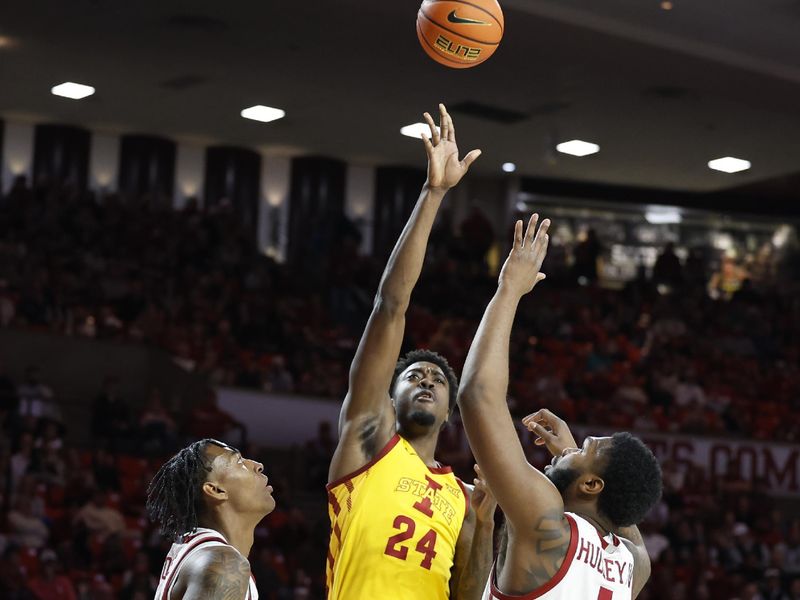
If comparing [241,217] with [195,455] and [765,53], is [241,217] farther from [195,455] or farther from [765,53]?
[195,455]

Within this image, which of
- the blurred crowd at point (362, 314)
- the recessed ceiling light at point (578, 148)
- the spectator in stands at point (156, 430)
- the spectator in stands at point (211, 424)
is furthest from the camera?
the recessed ceiling light at point (578, 148)

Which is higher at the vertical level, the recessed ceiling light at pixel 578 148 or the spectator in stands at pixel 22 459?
the recessed ceiling light at pixel 578 148

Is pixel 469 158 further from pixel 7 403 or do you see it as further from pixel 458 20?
pixel 7 403

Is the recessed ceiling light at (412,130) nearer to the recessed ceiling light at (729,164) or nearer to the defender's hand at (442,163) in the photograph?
the recessed ceiling light at (729,164)

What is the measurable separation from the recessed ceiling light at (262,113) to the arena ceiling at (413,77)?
0.61 feet

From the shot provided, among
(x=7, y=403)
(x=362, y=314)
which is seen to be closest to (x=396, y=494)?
(x=7, y=403)

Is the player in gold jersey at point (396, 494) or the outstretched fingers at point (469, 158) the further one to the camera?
the player in gold jersey at point (396, 494)

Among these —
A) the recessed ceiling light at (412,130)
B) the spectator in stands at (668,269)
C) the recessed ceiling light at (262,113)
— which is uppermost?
the recessed ceiling light at (262,113)

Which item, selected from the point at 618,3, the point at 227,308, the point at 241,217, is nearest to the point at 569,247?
the point at 241,217

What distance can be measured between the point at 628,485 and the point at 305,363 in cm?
1236

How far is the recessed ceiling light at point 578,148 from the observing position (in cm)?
1900

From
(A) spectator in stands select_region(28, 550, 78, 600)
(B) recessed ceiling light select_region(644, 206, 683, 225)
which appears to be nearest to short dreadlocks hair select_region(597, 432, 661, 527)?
(A) spectator in stands select_region(28, 550, 78, 600)

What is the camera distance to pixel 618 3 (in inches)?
513

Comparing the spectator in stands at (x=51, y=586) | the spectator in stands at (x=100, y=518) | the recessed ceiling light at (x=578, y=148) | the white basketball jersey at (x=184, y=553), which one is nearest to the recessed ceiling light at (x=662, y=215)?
the recessed ceiling light at (x=578, y=148)
